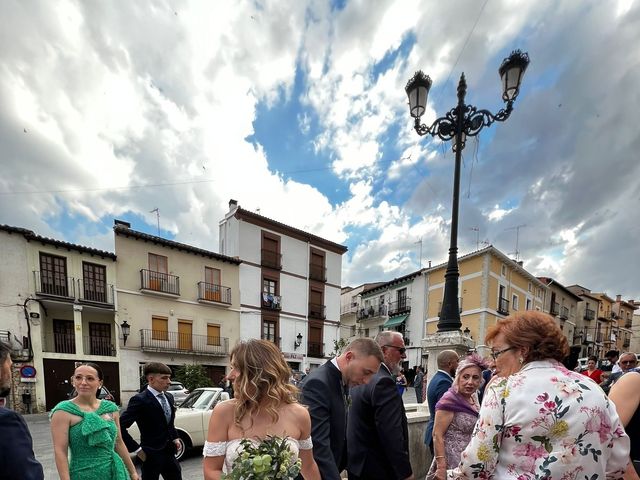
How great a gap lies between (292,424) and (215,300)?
1964cm

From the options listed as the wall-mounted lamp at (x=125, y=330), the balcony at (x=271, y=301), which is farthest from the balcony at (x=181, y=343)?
the balcony at (x=271, y=301)

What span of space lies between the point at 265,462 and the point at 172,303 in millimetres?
19485

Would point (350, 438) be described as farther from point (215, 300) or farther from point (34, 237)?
point (215, 300)

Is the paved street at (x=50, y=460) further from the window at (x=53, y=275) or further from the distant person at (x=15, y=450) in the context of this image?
the window at (x=53, y=275)

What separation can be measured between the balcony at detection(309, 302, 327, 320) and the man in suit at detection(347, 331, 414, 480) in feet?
72.8

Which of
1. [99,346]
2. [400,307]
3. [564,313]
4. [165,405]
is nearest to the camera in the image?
[165,405]

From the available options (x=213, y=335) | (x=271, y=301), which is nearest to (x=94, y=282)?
(x=213, y=335)

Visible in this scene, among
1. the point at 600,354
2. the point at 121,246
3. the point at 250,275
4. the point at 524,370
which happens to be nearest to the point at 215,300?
the point at 250,275

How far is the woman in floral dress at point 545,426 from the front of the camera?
50.7 inches

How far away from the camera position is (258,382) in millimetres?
1586

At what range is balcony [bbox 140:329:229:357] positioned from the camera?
1731 cm

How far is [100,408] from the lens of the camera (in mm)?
2654

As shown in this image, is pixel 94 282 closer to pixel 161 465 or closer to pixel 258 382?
pixel 161 465

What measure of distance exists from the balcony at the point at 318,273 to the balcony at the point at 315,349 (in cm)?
486
